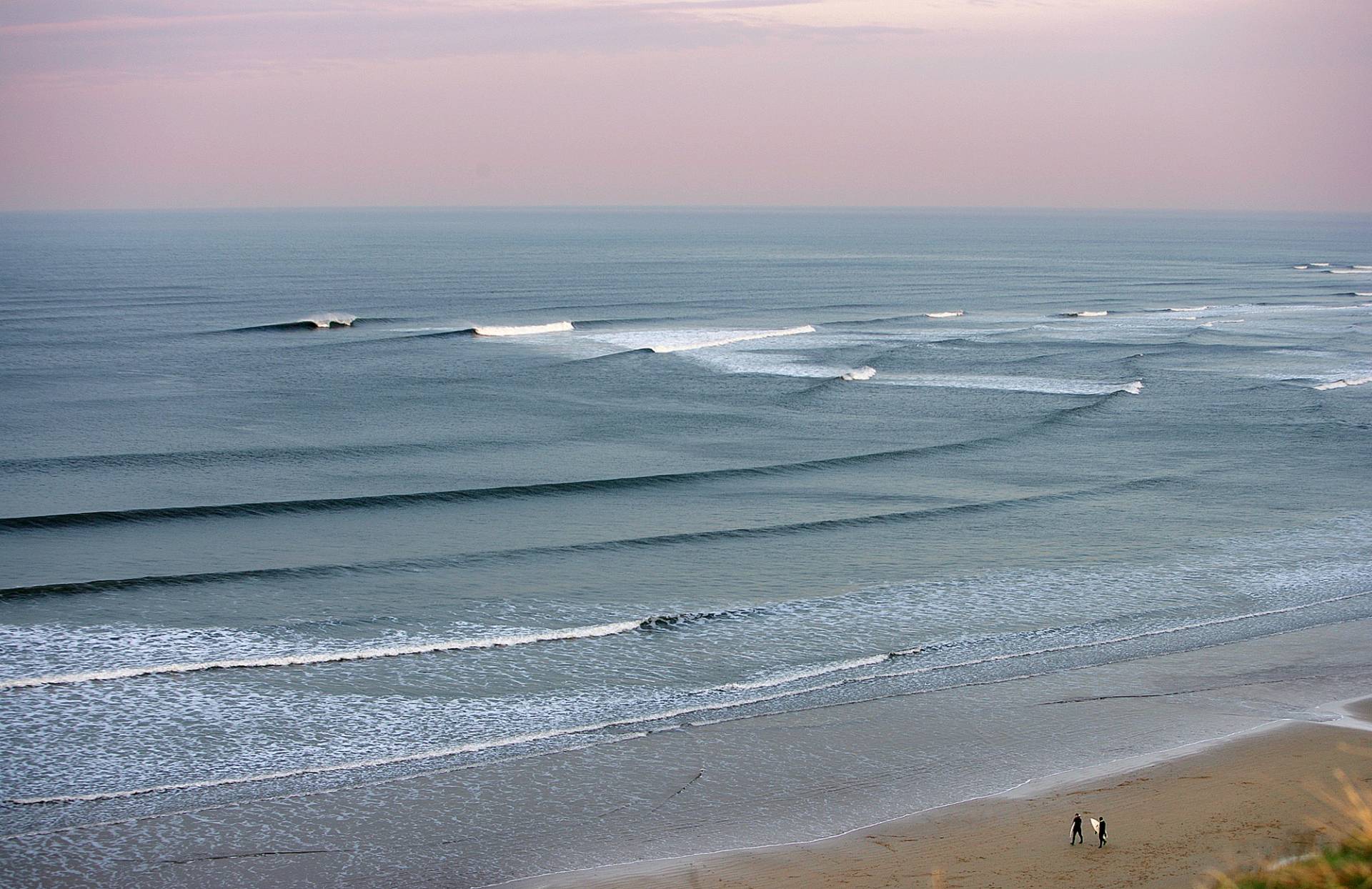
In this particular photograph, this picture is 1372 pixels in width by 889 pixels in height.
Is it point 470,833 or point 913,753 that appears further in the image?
point 913,753

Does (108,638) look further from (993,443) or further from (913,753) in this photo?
(993,443)

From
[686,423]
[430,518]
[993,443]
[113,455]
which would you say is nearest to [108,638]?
[430,518]

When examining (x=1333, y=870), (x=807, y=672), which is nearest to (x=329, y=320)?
(x=807, y=672)

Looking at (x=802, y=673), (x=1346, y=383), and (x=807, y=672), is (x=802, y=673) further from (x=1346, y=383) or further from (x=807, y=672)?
(x=1346, y=383)

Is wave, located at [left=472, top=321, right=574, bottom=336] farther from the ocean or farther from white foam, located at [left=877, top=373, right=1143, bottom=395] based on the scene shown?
white foam, located at [left=877, top=373, right=1143, bottom=395]

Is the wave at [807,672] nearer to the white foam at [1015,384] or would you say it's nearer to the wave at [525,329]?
the white foam at [1015,384]

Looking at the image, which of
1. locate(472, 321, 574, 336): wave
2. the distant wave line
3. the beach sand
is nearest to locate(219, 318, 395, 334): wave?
locate(472, 321, 574, 336): wave
